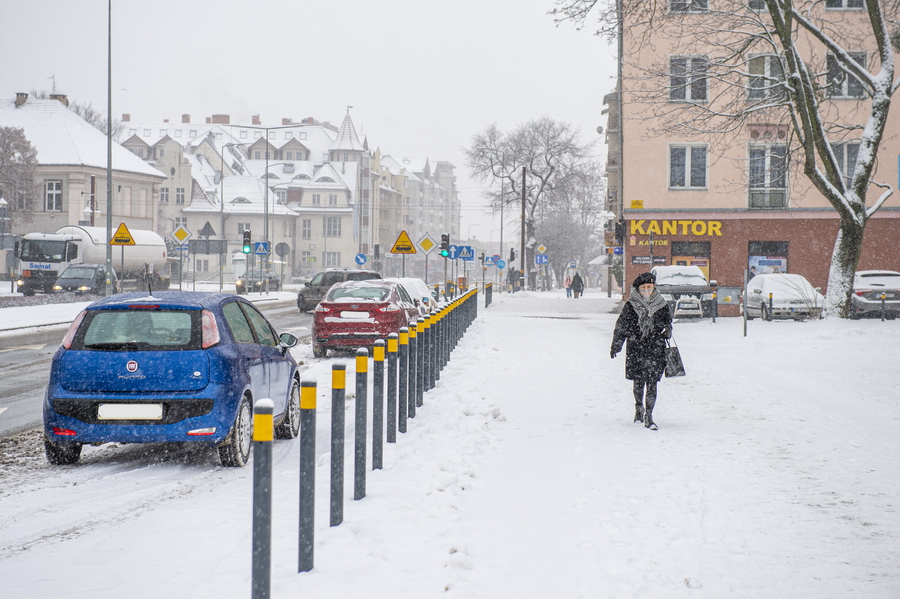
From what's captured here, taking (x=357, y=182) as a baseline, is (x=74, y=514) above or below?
below

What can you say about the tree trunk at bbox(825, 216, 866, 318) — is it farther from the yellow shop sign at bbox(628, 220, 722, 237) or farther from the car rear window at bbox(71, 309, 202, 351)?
the car rear window at bbox(71, 309, 202, 351)

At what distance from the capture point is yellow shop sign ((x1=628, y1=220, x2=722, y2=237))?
35844 mm

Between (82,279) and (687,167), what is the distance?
2516 cm

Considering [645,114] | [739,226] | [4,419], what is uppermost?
[645,114]

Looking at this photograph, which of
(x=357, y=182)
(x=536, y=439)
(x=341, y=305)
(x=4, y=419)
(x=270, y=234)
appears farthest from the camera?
(x=357, y=182)

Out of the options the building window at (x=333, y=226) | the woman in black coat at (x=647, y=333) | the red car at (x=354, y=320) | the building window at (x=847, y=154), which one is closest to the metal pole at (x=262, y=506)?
the woman in black coat at (x=647, y=333)

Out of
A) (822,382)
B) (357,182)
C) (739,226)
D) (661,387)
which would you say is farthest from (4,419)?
(357,182)

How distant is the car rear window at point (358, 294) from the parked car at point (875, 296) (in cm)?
1775

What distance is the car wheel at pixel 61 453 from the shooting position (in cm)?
757

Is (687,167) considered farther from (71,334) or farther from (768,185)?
(71,334)

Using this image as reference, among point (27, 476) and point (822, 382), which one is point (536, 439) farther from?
point (822, 382)

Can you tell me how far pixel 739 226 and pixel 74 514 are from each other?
32.7m

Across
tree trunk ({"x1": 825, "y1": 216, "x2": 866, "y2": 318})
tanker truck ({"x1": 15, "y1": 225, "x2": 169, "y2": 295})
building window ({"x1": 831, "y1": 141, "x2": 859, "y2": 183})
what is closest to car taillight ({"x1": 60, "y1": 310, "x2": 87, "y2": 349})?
tree trunk ({"x1": 825, "y1": 216, "x2": 866, "y2": 318})

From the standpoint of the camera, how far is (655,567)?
5094 mm
